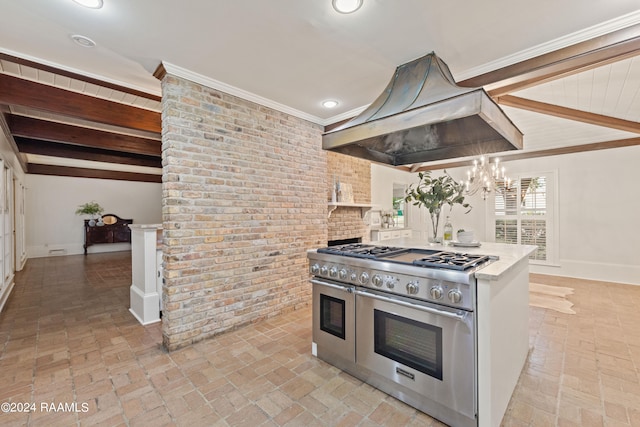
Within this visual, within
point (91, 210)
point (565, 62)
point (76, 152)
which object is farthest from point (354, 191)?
point (91, 210)

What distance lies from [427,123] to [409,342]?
141 cm

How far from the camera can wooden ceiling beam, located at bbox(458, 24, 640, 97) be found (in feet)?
6.38

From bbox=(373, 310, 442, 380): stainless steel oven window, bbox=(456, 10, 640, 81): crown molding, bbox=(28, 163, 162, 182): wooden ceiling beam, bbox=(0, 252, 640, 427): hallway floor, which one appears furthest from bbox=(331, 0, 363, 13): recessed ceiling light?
bbox=(28, 163, 162, 182): wooden ceiling beam

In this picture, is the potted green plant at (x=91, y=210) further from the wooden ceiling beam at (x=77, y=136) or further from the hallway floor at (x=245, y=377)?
the hallway floor at (x=245, y=377)

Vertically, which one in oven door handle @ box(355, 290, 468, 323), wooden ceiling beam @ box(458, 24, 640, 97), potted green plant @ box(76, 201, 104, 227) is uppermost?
wooden ceiling beam @ box(458, 24, 640, 97)

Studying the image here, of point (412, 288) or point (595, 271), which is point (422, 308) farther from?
point (595, 271)

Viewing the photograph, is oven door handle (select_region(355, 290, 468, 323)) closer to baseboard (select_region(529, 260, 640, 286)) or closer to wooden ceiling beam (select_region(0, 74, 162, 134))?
wooden ceiling beam (select_region(0, 74, 162, 134))

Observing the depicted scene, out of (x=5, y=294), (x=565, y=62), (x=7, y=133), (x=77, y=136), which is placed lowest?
(x=5, y=294)

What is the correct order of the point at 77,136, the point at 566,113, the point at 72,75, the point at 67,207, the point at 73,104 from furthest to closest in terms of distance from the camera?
the point at 67,207
the point at 77,136
the point at 566,113
the point at 73,104
the point at 72,75

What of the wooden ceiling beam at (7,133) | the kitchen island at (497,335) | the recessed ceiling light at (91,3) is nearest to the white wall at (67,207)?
the wooden ceiling beam at (7,133)

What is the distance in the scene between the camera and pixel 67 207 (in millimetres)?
8461

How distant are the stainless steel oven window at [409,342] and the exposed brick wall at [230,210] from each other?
5.68ft

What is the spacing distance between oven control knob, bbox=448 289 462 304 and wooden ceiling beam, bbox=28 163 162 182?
34.9ft

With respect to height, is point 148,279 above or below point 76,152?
below
